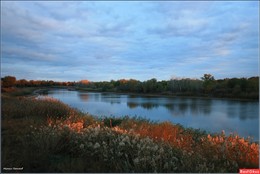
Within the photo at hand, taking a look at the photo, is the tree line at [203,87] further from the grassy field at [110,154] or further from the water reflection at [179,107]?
the grassy field at [110,154]

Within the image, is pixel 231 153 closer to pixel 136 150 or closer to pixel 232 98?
pixel 136 150

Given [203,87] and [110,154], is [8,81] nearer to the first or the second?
[110,154]

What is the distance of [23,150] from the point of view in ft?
22.0

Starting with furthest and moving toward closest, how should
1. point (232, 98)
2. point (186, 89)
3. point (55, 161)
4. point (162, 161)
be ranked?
point (186, 89)
point (232, 98)
point (55, 161)
point (162, 161)

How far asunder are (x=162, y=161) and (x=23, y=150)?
3.31 m

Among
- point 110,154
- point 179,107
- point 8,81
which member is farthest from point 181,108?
point 110,154

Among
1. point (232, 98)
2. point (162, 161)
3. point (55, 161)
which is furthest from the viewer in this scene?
point (232, 98)

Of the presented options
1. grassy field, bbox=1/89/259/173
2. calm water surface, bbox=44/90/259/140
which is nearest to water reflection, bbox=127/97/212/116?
calm water surface, bbox=44/90/259/140

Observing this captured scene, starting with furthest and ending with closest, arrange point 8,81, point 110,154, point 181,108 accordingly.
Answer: point 181,108, point 8,81, point 110,154

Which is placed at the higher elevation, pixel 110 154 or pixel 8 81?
pixel 8 81

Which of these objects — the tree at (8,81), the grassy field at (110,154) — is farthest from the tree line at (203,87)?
the grassy field at (110,154)

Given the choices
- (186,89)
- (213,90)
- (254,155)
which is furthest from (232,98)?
(254,155)

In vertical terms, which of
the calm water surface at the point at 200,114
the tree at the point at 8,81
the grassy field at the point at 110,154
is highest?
the tree at the point at 8,81

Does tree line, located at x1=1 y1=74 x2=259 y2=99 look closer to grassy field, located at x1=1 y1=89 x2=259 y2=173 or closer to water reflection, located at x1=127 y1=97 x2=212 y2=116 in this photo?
water reflection, located at x1=127 y1=97 x2=212 y2=116
